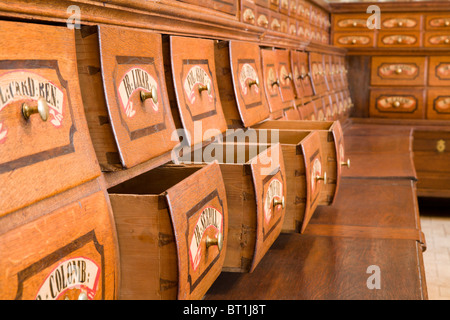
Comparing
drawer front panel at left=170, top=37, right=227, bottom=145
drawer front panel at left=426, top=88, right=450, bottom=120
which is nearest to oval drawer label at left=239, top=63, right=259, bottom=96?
drawer front panel at left=170, top=37, right=227, bottom=145

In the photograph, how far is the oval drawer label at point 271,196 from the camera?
1171 mm

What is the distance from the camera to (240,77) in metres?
1.56

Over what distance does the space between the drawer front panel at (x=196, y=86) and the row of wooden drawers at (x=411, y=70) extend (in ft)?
12.0

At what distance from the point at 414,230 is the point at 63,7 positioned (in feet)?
4.06

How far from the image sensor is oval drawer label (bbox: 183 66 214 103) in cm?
122

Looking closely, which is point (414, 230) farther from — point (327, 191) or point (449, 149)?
point (449, 149)

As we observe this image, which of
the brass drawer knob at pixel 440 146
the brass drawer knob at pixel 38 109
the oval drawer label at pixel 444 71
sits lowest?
the brass drawer knob at pixel 440 146

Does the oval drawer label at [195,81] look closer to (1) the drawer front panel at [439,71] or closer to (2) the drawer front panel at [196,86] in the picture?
(2) the drawer front panel at [196,86]

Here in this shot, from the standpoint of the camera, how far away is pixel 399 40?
5.06 m

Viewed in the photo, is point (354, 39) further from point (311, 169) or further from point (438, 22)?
point (311, 169)

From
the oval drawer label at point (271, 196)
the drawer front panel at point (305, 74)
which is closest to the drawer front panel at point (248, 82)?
the oval drawer label at point (271, 196)

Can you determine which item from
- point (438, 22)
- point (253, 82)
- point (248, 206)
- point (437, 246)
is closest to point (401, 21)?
point (438, 22)

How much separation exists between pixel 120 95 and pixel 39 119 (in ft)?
0.77

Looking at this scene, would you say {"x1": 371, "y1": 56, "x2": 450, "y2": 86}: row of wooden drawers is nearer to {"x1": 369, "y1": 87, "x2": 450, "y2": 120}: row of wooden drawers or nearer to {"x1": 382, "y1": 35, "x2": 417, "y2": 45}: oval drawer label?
{"x1": 369, "y1": 87, "x2": 450, "y2": 120}: row of wooden drawers
